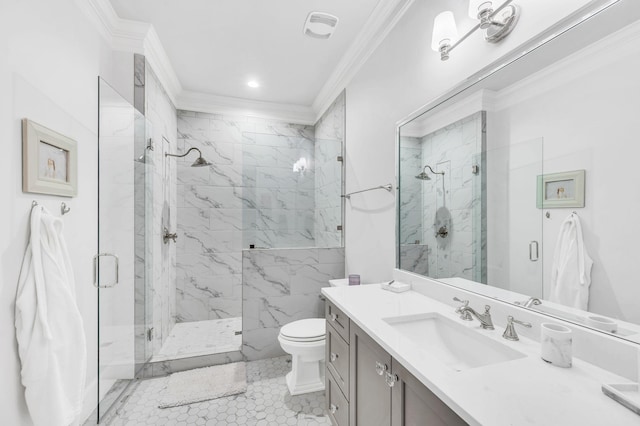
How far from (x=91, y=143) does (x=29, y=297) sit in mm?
1065

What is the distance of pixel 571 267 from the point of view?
908mm

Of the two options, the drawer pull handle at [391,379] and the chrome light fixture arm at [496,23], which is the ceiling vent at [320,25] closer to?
the chrome light fixture arm at [496,23]

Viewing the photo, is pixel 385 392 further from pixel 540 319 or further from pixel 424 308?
pixel 540 319

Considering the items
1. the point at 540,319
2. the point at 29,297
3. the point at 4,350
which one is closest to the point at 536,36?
the point at 540,319

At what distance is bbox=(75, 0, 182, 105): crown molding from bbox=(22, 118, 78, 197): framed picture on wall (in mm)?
921

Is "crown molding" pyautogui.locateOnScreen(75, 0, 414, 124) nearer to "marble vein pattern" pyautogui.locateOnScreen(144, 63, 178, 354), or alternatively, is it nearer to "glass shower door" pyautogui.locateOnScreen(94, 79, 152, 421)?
"marble vein pattern" pyautogui.locateOnScreen(144, 63, 178, 354)

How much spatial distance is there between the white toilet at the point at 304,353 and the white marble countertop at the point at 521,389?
1.10 m

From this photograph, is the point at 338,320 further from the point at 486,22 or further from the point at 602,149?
the point at 486,22

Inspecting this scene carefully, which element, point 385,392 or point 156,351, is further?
point 156,351

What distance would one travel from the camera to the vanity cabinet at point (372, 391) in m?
0.82

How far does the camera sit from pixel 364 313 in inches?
51.8

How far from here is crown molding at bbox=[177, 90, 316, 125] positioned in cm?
338

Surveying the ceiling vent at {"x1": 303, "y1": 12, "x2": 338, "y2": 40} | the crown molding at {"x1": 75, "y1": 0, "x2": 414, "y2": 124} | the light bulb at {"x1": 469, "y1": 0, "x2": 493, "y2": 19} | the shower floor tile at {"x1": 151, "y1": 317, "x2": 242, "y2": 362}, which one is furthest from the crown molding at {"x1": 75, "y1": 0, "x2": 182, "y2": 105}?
the shower floor tile at {"x1": 151, "y1": 317, "x2": 242, "y2": 362}

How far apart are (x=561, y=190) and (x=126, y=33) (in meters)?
2.90
